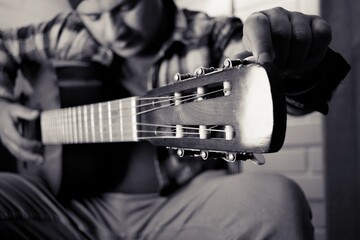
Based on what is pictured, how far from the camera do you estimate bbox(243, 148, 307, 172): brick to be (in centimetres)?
64

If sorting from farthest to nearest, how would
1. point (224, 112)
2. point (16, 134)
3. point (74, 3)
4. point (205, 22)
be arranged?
point (16, 134) → point (74, 3) → point (205, 22) → point (224, 112)

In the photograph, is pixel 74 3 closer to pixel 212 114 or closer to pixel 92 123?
pixel 92 123

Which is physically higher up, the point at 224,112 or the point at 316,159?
the point at 224,112

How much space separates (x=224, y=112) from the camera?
0.46 m

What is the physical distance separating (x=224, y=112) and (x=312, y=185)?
257mm

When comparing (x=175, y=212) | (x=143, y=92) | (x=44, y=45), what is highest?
(x=44, y=45)

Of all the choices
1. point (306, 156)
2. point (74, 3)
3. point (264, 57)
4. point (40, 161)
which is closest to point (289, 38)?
point (264, 57)

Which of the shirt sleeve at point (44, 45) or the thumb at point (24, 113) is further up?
the shirt sleeve at point (44, 45)

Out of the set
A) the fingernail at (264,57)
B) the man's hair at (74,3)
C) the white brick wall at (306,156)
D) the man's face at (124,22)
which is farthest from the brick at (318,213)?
the man's hair at (74,3)

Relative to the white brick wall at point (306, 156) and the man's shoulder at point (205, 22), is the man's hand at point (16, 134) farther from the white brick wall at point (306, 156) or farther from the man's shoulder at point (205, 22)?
the white brick wall at point (306, 156)

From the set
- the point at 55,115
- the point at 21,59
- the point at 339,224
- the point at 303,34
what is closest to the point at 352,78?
the point at 303,34

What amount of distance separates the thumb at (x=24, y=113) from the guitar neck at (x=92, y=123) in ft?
0.09

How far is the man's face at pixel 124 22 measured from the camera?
83 cm

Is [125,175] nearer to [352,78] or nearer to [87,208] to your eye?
[87,208]
